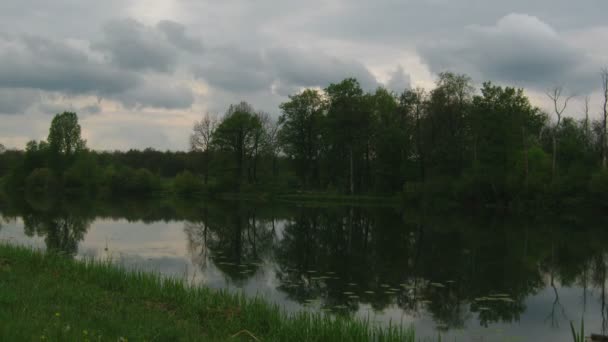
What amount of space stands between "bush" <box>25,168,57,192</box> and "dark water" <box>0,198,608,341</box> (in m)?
44.6

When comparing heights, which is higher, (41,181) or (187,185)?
(41,181)

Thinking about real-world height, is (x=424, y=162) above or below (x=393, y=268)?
above

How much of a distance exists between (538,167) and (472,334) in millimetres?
41062

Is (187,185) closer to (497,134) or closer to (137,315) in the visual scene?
(497,134)

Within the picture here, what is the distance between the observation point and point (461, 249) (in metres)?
24.3

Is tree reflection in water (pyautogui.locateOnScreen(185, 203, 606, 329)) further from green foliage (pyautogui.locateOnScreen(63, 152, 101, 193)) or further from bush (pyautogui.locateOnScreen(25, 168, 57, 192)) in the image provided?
bush (pyautogui.locateOnScreen(25, 168, 57, 192))

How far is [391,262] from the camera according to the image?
20.5 metres

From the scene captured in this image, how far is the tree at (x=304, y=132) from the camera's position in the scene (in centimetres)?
7075

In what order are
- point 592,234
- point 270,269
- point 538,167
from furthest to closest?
point 538,167, point 592,234, point 270,269

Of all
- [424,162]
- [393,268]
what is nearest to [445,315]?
[393,268]

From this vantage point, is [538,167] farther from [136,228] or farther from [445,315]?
[445,315]

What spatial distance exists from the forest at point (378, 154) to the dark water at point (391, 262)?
1109 centimetres

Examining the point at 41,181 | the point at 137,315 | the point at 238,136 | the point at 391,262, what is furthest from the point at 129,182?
the point at 137,315

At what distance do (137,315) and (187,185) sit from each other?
224ft
